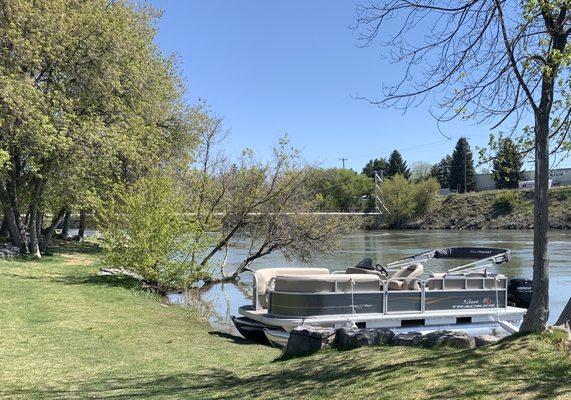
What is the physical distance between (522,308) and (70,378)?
459 inches

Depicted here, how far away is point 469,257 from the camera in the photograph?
16.7 meters

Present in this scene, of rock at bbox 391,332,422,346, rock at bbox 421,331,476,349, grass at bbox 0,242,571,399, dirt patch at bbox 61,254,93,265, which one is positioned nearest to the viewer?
grass at bbox 0,242,571,399

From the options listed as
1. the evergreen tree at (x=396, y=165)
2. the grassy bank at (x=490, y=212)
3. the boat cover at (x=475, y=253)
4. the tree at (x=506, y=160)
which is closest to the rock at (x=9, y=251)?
the boat cover at (x=475, y=253)

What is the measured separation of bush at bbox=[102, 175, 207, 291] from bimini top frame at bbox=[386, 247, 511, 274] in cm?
721

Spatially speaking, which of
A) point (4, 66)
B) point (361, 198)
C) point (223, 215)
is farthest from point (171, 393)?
point (361, 198)

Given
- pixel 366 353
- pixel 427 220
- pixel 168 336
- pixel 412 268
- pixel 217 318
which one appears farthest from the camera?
pixel 427 220

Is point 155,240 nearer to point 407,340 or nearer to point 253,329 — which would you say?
point 253,329

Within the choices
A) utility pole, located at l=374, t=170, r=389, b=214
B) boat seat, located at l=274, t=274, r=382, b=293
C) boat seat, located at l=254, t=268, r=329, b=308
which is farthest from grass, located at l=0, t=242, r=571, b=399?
utility pole, located at l=374, t=170, r=389, b=214

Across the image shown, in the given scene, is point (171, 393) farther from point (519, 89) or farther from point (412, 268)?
point (412, 268)

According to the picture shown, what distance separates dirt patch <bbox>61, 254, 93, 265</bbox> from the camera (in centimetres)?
2427

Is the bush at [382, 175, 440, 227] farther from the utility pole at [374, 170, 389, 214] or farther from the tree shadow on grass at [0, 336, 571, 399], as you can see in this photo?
the tree shadow on grass at [0, 336, 571, 399]

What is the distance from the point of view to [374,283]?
39.4 feet

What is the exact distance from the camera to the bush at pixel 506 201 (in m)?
84.1

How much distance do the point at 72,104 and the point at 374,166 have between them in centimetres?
11425
